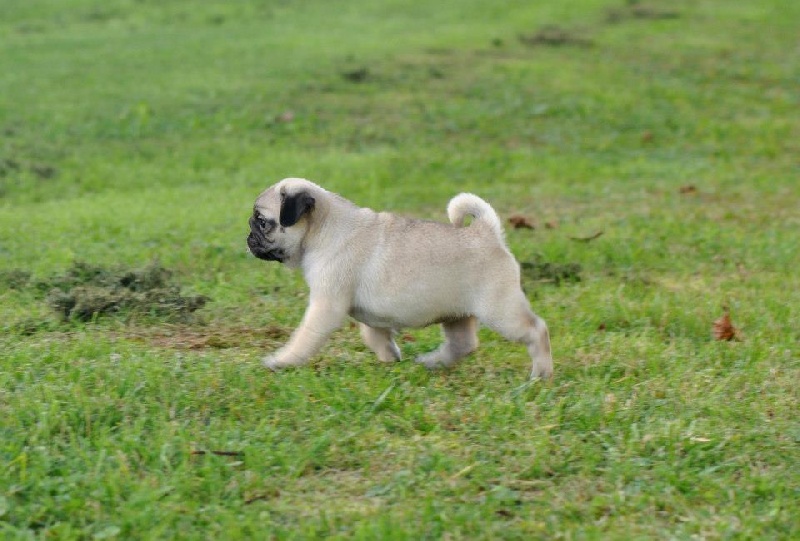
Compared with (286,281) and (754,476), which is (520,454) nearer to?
(754,476)

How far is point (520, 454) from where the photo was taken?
534 cm

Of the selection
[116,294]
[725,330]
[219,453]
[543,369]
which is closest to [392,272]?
[543,369]

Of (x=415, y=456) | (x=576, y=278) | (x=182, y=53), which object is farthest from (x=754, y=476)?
(x=182, y=53)

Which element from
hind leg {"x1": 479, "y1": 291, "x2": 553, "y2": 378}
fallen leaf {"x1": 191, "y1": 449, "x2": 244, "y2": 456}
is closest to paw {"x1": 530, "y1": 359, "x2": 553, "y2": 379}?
hind leg {"x1": 479, "y1": 291, "x2": 553, "y2": 378}

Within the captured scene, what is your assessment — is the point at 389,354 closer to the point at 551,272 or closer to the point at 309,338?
the point at 309,338

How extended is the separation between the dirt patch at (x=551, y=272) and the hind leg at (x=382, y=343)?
2.42 meters

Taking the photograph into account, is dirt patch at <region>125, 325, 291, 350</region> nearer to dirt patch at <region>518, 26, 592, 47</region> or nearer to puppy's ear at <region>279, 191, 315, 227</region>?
puppy's ear at <region>279, 191, 315, 227</region>

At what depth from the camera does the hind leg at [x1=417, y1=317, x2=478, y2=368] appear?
6703 mm

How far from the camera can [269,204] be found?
6.62 metres

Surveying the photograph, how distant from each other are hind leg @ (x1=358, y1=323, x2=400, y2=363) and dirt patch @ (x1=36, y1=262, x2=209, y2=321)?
142cm

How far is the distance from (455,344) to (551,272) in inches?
98.3

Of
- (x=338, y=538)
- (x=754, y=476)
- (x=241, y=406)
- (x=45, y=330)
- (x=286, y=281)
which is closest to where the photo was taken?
(x=338, y=538)

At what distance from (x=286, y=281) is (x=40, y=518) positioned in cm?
433

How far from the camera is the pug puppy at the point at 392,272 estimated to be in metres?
6.32
